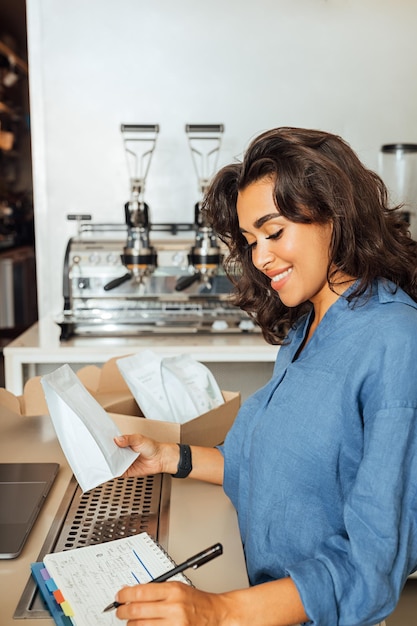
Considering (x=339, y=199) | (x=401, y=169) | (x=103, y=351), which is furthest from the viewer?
(x=401, y=169)

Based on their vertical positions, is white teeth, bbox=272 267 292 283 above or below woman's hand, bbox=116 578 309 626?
above

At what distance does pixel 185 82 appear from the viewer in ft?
9.98

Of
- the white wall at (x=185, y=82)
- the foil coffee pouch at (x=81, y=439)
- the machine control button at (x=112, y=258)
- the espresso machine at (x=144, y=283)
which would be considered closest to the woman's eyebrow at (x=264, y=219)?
the foil coffee pouch at (x=81, y=439)

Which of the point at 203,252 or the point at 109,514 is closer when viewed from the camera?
the point at 109,514

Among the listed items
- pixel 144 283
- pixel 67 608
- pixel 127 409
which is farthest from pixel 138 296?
pixel 67 608

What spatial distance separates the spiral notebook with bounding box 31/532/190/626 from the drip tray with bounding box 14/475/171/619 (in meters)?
0.03

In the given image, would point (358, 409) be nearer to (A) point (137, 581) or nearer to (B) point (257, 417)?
(B) point (257, 417)

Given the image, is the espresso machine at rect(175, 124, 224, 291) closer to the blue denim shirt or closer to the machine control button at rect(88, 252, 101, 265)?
the machine control button at rect(88, 252, 101, 265)

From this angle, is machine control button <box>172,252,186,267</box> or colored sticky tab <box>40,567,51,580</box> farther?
machine control button <box>172,252,186,267</box>

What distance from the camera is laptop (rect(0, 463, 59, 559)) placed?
1.04m

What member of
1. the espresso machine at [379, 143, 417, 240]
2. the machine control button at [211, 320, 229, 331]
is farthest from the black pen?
the espresso machine at [379, 143, 417, 240]

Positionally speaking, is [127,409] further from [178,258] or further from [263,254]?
[178,258]

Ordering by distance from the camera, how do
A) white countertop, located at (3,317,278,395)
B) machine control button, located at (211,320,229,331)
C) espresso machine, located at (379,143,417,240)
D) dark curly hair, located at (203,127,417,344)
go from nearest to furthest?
dark curly hair, located at (203,127,417,344)
white countertop, located at (3,317,278,395)
machine control button, located at (211,320,229,331)
espresso machine, located at (379,143,417,240)

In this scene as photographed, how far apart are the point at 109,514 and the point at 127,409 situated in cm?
42
